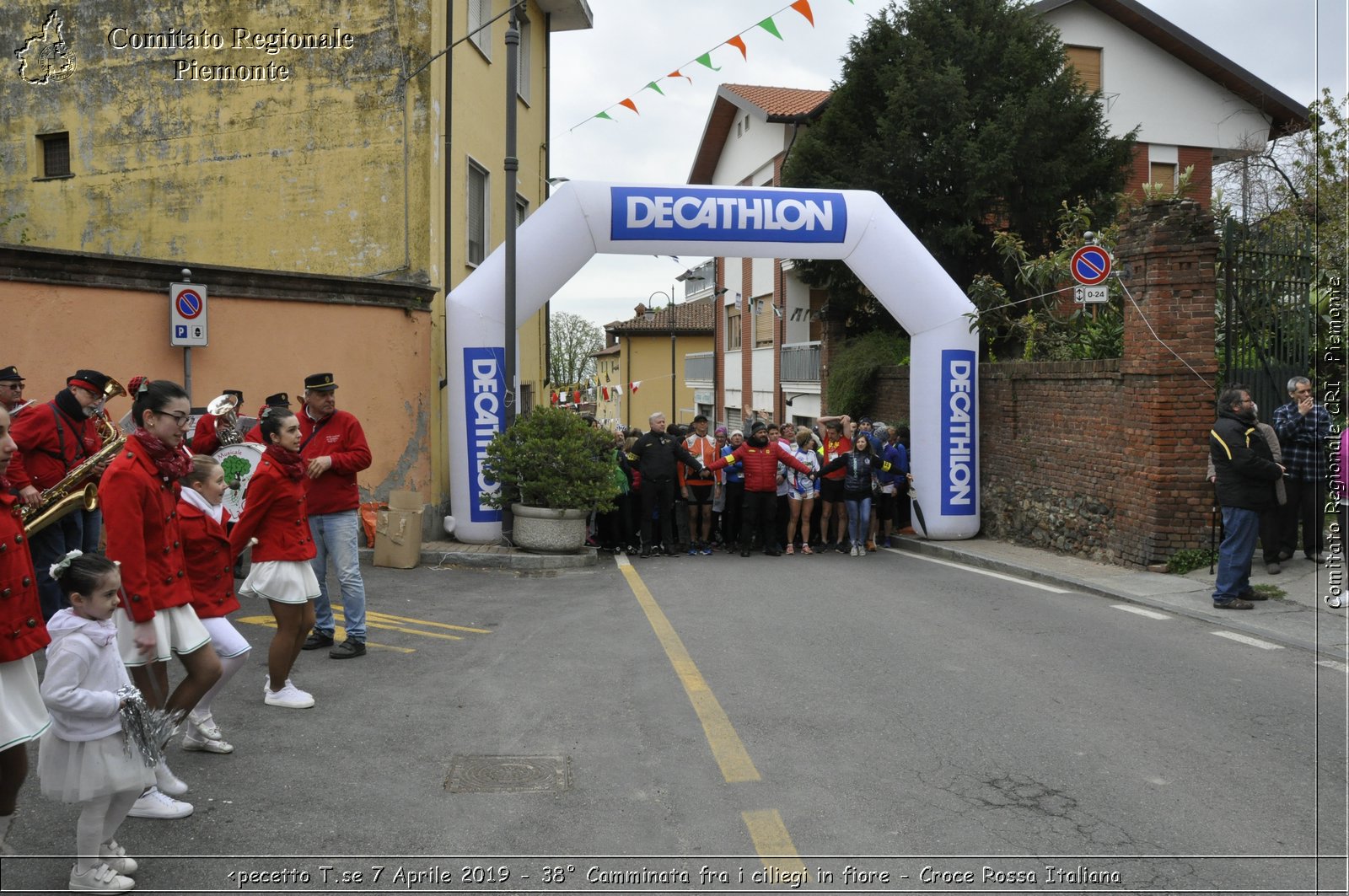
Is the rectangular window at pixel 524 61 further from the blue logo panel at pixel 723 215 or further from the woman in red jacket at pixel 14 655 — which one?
the woman in red jacket at pixel 14 655

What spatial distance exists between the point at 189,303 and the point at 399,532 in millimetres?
3345

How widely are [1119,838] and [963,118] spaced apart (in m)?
19.7

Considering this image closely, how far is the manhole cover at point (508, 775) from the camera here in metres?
5.27

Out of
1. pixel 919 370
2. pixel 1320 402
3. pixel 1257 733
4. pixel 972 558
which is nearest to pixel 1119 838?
pixel 1257 733

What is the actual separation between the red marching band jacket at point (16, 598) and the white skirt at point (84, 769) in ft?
1.11

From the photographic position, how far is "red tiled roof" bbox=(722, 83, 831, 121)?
31.4 meters

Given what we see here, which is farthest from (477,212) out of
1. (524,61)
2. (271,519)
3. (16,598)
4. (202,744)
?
(16,598)

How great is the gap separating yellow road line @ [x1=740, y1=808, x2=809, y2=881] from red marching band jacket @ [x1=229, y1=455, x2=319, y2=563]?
3199 millimetres

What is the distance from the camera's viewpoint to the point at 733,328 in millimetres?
40969

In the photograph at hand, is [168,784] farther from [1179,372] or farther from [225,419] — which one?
[1179,372]

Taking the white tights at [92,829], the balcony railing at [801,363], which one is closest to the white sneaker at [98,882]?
the white tights at [92,829]

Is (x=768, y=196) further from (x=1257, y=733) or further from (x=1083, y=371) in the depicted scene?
(x=1257, y=733)

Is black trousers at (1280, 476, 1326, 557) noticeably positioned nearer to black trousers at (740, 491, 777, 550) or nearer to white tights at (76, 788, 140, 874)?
black trousers at (740, 491, 777, 550)

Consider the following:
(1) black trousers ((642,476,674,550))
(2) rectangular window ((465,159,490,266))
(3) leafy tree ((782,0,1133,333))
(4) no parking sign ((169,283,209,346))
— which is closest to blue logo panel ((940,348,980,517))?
(1) black trousers ((642,476,674,550))
